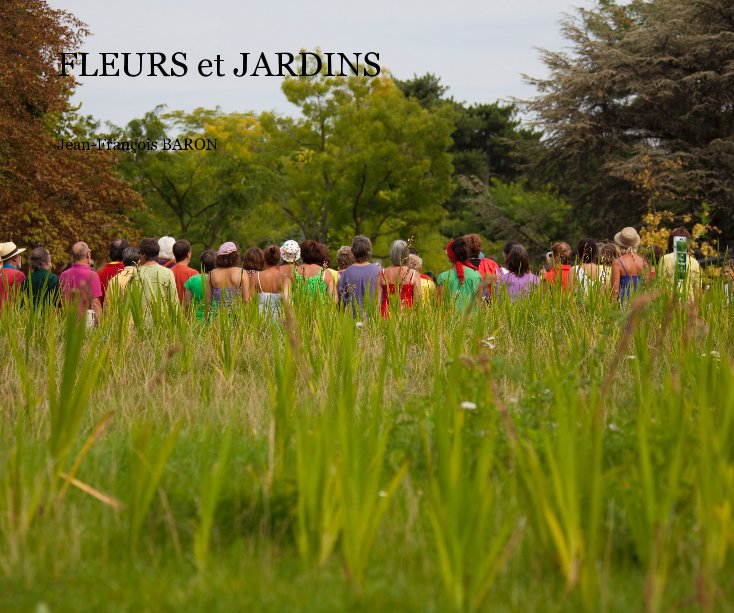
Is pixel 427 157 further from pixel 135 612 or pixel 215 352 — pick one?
pixel 135 612

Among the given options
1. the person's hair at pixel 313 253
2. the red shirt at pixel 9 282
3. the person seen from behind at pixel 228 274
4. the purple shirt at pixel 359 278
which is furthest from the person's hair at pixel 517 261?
the red shirt at pixel 9 282

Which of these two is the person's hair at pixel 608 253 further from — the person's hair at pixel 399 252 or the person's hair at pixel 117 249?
the person's hair at pixel 117 249

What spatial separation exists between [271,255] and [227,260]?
0.35 metres

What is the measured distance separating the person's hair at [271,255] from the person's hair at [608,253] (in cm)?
250

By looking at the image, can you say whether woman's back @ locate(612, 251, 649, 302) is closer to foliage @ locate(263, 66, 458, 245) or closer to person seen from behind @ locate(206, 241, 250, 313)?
person seen from behind @ locate(206, 241, 250, 313)

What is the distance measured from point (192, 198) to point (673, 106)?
16.7 m

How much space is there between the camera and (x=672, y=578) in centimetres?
243

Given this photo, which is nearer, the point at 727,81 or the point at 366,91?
the point at 727,81

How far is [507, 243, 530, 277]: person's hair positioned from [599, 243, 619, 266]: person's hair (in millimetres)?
761

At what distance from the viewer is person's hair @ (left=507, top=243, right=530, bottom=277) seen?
27.1ft

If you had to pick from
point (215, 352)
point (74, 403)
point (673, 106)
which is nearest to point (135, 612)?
point (74, 403)

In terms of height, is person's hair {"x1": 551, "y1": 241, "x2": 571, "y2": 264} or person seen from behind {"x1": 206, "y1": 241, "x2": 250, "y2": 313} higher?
person's hair {"x1": 551, "y1": 241, "x2": 571, "y2": 264}

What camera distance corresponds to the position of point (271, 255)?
7766 millimetres

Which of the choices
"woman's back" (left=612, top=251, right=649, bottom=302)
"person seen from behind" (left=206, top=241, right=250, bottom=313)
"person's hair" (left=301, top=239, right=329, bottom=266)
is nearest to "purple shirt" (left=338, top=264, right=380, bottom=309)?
"person's hair" (left=301, top=239, right=329, bottom=266)
